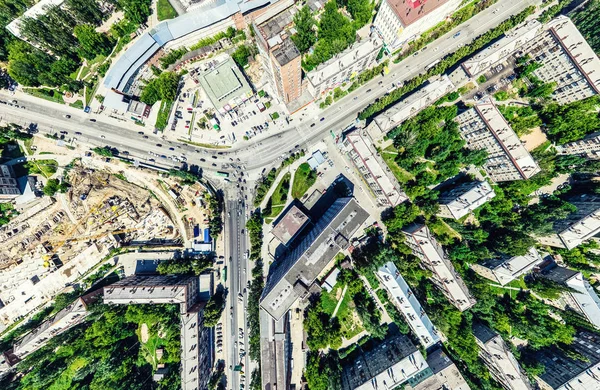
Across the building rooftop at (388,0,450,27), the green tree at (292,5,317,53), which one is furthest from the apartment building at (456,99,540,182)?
the green tree at (292,5,317,53)

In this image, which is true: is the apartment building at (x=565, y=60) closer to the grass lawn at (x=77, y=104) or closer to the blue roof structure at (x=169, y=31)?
the blue roof structure at (x=169, y=31)

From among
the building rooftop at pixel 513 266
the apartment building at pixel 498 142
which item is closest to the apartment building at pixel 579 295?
the building rooftop at pixel 513 266

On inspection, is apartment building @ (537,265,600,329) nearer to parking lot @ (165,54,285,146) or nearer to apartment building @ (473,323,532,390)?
apartment building @ (473,323,532,390)

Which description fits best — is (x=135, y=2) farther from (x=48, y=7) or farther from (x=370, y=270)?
(x=370, y=270)

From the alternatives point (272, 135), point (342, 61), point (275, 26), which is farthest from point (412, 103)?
point (275, 26)

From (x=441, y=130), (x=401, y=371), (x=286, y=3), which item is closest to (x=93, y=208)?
(x=286, y=3)

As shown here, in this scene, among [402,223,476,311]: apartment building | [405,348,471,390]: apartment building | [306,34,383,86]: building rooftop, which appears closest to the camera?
[306,34,383,86]: building rooftop

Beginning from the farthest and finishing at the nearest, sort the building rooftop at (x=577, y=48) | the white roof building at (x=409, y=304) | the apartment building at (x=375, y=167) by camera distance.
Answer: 1. the white roof building at (x=409, y=304)
2. the apartment building at (x=375, y=167)
3. the building rooftop at (x=577, y=48)
